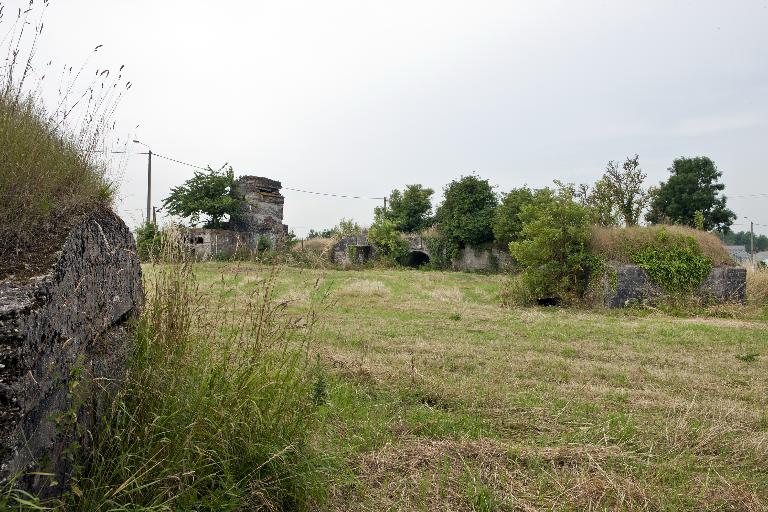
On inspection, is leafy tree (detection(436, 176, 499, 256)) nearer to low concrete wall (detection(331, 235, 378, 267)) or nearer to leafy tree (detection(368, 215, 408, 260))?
leafy tree (detection(368, 215, 408, 260))

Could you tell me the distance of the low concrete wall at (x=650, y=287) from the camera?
1568 centimetres

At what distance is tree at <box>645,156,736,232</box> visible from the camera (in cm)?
4400

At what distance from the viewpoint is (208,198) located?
3027 centimetres

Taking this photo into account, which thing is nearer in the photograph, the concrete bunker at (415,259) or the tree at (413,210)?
the concrete bunker at (415,259)

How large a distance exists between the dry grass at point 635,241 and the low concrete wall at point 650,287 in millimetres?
430

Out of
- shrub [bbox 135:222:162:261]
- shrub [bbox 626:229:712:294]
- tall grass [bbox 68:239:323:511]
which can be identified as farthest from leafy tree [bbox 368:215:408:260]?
tall grass [bbox 68:239:323:511]

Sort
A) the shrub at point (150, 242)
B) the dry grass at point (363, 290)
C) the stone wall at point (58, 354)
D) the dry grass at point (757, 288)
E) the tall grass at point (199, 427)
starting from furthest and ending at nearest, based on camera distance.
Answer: the dry grass at point (757, 288) < the dry grass at point (363, 290) < the shrub at point (150, 242) < the tall grass at point (199, 427) < the stone wall at point (58, 354)

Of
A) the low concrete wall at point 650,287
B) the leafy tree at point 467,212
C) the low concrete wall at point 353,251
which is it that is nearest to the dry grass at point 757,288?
the low concrete wall at point 650,287

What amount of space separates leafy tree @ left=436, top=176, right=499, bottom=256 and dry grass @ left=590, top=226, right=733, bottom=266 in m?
15.6

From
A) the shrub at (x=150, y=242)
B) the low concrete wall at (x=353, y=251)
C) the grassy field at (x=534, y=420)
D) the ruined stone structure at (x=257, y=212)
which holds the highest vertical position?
the ruined stone structure at (x=257, y=212)

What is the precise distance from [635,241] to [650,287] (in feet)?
4.51

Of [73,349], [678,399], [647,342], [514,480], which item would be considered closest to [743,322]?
[647,342]

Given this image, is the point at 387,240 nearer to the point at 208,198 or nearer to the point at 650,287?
the point at 208,198

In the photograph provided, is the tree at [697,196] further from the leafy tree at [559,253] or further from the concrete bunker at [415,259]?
the leafy tree at [559,253]
